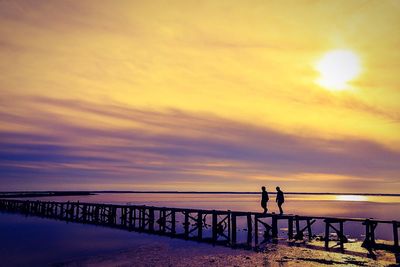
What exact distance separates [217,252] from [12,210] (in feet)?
191

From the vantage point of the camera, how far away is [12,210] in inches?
2712

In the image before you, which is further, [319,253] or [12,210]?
[12,210]

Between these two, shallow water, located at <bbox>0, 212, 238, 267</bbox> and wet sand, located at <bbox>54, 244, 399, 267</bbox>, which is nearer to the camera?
wet sand, located at <bbox>54, 244, 399, 267</bbox>


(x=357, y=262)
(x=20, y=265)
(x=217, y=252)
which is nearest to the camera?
(x=357, y=262)

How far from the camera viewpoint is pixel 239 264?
1988cm

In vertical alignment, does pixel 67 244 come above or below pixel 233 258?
below

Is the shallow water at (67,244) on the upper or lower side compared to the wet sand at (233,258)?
lower

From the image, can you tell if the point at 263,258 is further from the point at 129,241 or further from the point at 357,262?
the point at 129,241

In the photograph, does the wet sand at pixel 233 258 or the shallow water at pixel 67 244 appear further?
the shallow water at pixel 67 244

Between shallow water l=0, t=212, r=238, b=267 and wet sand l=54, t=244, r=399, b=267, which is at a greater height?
wet sand l=54, t=244, r=399, b=267

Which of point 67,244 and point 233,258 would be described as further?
point 67,244

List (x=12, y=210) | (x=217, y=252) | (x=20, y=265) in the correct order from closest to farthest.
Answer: (x=20, y=265), (x=217, y=252), (x=12, y=210)

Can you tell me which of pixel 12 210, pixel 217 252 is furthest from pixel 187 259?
pixel 12 210

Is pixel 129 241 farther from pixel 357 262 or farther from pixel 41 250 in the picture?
pixel 357 262
